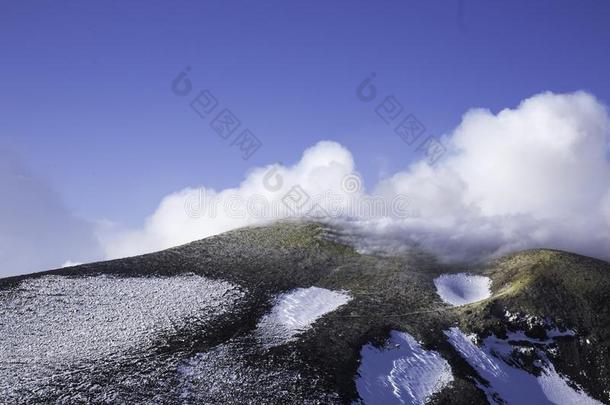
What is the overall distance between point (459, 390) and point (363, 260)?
27.6 metres

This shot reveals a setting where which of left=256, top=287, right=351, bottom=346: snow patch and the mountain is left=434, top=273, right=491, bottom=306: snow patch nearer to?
the mountain

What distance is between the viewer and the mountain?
3575cm

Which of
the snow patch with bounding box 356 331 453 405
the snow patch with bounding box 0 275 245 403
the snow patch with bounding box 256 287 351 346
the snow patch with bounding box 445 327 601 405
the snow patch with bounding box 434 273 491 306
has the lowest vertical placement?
the snow patch with bounding box 0 275 245 403

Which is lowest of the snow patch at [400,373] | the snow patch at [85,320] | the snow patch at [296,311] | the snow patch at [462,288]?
the snow patch at [85,320]

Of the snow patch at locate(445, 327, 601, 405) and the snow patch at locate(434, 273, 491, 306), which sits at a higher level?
the snow patch at locate(434, 273, 491, 306)

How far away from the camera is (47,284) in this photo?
52.9 m

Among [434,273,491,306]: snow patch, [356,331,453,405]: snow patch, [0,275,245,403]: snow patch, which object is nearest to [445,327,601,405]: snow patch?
[356,331,453,405]: snow patch

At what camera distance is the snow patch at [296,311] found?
43312 mm

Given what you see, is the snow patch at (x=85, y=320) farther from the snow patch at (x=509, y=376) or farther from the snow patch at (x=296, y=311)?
the snow patch at (x=509, y=376)

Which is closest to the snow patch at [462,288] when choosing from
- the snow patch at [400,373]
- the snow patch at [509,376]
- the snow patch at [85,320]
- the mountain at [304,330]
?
the mountain at [304,330]

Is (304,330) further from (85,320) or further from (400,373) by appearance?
(85,320)

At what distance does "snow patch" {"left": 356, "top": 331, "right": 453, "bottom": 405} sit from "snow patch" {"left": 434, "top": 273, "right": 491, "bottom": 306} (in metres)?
12.6

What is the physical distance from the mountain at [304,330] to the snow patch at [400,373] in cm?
13

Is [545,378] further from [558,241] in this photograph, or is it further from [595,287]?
[558,241]
